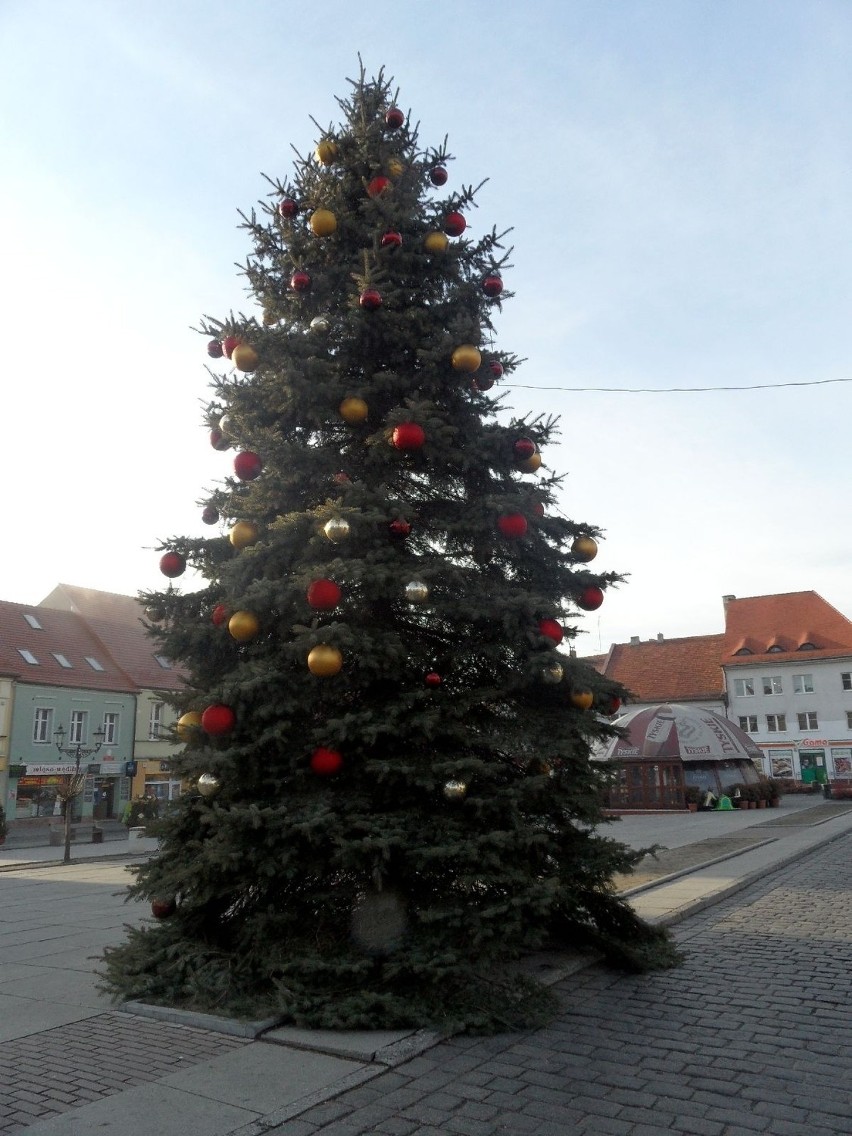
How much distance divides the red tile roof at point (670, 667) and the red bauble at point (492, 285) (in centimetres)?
5439

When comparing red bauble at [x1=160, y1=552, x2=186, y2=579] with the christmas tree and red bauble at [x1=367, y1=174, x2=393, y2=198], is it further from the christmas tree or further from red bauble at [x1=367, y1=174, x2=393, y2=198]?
red bauble at [x1=367, y1=174, x2=393, y2=198]

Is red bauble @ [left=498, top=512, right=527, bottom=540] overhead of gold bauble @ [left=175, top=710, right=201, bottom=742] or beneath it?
overhead

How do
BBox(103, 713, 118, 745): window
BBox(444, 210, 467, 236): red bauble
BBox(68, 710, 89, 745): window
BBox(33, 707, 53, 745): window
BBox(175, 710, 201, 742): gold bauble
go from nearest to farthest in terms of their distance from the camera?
BBox(175, 710, 201, 742): gold bauble, BBox(444, 210, 467, 236): red bauble, BBox(33, 707, 53, 745): window, BBox(68, 710, 89, 745): window, BBox(103, 713, 118, 745): window

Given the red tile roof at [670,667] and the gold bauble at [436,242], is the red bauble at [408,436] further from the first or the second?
the red tile roof at [670,667]

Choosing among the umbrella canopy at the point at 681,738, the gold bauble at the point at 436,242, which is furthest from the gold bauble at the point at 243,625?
the umbrella canopy at the point at 681,738

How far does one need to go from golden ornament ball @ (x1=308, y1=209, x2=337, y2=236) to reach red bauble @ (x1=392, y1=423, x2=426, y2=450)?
6.97 ft

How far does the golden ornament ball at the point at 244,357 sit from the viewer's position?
7.39 m

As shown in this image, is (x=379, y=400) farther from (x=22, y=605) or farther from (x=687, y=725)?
A: (x=22, y=605)

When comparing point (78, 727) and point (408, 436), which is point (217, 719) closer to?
point (408, 436)

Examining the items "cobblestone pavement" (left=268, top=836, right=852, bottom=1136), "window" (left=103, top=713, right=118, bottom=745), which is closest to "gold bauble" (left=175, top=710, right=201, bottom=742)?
"cobblestone pavement" (left=268, top=836, right=852, bottom=1136)

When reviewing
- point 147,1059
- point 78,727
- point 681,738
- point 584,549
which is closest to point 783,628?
point 681,738

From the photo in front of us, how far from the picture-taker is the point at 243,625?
6902mm

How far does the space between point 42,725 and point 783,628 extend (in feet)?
156

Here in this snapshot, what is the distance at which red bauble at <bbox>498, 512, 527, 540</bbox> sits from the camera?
732cm
